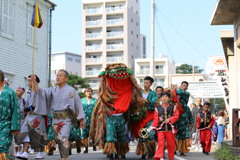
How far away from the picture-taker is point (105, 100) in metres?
11.8

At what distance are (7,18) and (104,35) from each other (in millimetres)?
57261

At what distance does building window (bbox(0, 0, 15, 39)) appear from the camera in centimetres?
2370

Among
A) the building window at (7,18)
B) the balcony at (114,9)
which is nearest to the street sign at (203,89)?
the building window at (7,18)

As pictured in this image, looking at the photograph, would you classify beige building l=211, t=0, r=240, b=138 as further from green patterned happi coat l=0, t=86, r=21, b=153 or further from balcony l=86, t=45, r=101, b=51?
balcony l=86, t=45, r=101, b=51

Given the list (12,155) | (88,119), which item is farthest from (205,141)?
(12,155)

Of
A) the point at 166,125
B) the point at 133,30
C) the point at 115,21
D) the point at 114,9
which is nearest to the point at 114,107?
the point at 166,125

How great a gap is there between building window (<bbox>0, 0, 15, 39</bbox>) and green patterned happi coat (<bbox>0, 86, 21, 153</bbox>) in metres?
16.4

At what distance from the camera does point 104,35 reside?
81.1 meters

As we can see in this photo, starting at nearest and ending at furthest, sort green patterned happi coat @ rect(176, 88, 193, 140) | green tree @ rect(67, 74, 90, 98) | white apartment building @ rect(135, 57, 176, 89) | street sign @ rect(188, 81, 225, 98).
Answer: green patterned happi coat @ rect(176, 88, 193, 140), street sign @ rect(188, 81, 225, 98), green tree @ rect(67, 74, 90, 98), white apartment building @ rect(135, 57, 176, 89)

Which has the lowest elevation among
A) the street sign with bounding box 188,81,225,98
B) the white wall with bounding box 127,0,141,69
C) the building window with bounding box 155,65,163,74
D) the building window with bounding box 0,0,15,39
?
the street sign with bounding box 188,81,225,98

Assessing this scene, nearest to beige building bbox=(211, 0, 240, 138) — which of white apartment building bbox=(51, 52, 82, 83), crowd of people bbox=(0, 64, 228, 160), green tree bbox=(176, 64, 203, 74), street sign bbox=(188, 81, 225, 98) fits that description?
crowd of people bbox=(0, 64, 228, 160)

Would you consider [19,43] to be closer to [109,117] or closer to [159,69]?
[109,117]

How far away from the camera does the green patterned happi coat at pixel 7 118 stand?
750 cm

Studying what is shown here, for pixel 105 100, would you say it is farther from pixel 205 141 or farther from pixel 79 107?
pixel 205 141
